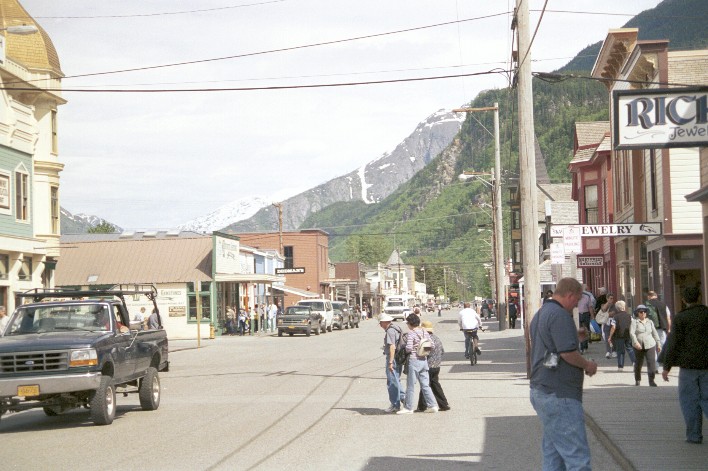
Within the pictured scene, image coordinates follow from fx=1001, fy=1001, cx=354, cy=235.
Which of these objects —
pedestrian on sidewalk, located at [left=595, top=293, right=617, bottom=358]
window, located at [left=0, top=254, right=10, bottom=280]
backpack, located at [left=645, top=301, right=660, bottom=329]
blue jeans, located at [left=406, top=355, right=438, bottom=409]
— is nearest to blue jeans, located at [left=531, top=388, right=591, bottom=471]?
blue jeans, located at [left=406, top=355, right=438, bottom=409]

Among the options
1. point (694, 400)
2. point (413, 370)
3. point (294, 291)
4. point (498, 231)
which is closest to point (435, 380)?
point (413, 370)

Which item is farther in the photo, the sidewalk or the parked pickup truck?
the parked pickup truck

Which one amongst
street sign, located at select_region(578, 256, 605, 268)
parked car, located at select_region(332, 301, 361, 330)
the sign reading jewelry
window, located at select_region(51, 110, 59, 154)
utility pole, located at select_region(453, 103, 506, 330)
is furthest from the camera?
parked car, located at select_region(332, 301, 361, 330)

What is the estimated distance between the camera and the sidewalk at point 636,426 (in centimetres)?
1093

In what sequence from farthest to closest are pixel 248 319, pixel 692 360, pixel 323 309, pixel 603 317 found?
pixel 323 309 < pixel 248 319 < pixel 603 317 < pixel 692 360

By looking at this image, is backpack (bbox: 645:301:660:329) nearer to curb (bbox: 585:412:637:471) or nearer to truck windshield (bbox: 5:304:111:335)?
curb (bbox: 585:412:637:471)

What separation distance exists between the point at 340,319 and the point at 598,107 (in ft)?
375

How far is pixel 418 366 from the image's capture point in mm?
16672

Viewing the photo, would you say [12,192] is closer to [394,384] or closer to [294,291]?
[394,384]

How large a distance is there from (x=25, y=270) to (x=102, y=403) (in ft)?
78.3

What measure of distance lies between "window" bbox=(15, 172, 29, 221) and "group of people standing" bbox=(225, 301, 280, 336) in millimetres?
21791

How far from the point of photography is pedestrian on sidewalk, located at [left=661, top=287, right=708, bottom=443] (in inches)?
472

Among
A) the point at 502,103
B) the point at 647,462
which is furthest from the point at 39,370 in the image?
the point at 502,103

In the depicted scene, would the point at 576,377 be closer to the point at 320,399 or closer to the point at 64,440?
the point at 64,440
